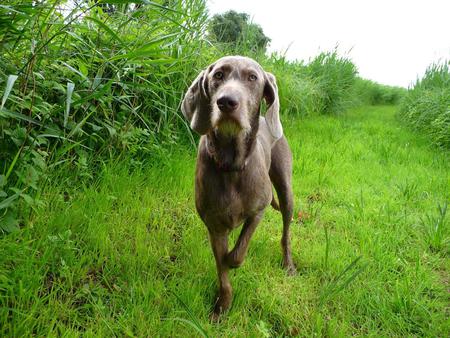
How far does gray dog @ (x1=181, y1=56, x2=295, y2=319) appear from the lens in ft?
6.50

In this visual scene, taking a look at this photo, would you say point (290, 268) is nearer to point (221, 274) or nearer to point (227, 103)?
point (221, 274)

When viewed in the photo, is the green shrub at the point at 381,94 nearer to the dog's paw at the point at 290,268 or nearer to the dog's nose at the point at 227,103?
the dog's paw at the point at 290,268

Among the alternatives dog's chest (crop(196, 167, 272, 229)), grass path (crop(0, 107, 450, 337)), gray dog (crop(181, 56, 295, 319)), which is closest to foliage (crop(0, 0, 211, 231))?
grass path (crop(0, 107, 450, 337))

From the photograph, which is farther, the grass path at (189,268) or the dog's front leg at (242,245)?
the dog's front leg at (242,245)

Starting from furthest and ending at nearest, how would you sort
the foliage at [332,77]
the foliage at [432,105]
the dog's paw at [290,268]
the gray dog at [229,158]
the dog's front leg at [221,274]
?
1. the foliage at [332,77]
2. the foliage at [432,105]
3. the dog's paw at [290,268]
4. the dog's front leg at [221,274]
5. the gray dog at [229,158]

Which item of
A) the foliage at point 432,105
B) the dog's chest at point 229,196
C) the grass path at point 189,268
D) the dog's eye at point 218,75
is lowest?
the grass path at point 189,268

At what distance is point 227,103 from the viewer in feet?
5.69

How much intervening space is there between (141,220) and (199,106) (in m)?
1.00

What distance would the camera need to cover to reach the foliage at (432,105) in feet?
19.8

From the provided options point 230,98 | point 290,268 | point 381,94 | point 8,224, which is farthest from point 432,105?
point 8,224

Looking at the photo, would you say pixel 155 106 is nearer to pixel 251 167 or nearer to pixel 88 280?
pixel 251 167

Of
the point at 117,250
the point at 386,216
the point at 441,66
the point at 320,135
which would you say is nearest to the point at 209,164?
the point at 117,250

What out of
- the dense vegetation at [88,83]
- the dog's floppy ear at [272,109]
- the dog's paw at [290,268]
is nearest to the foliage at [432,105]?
the dense vegetation at [88,83]

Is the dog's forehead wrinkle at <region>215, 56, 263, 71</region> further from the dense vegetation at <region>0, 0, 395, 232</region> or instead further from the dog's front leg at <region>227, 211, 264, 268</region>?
the dog's front leg at <region>227, 211, 264, 268</region>
